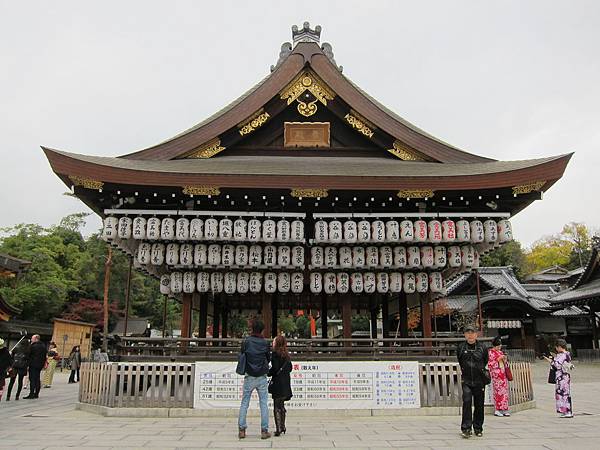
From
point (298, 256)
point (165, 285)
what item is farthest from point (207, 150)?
point (298, 256)

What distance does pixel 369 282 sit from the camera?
483 inches

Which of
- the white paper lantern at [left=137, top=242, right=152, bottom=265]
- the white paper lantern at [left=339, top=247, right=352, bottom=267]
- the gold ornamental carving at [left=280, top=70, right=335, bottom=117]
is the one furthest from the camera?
the gold ornamental carving at [left=280, top=70, right=335, bottom=117]

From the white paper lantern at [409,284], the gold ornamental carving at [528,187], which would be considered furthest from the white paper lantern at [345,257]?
the gold ornamental carving at [528,187]

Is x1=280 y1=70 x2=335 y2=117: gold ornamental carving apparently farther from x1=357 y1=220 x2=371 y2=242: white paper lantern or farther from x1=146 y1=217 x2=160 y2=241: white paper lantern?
x1=146 y1=217 x2=160 y2=241: white paper lantern

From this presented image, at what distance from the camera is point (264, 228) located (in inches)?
454

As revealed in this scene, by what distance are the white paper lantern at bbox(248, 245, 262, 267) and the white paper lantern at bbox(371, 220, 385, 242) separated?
9.19 feet

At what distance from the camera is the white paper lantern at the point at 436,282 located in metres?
12.5

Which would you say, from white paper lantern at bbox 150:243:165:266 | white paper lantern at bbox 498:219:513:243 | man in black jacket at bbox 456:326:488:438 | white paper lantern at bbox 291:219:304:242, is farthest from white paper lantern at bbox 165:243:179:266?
white paper lantern at bbox 498:219:513:243

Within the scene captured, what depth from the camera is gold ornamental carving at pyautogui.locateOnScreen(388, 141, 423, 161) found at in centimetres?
1373

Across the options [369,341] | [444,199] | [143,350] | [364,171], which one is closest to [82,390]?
[143,350]

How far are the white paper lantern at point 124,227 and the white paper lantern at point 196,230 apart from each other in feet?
5.08

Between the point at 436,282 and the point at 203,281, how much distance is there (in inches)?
238

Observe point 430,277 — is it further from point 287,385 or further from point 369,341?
point 287,385

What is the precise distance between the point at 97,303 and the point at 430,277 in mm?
39823
